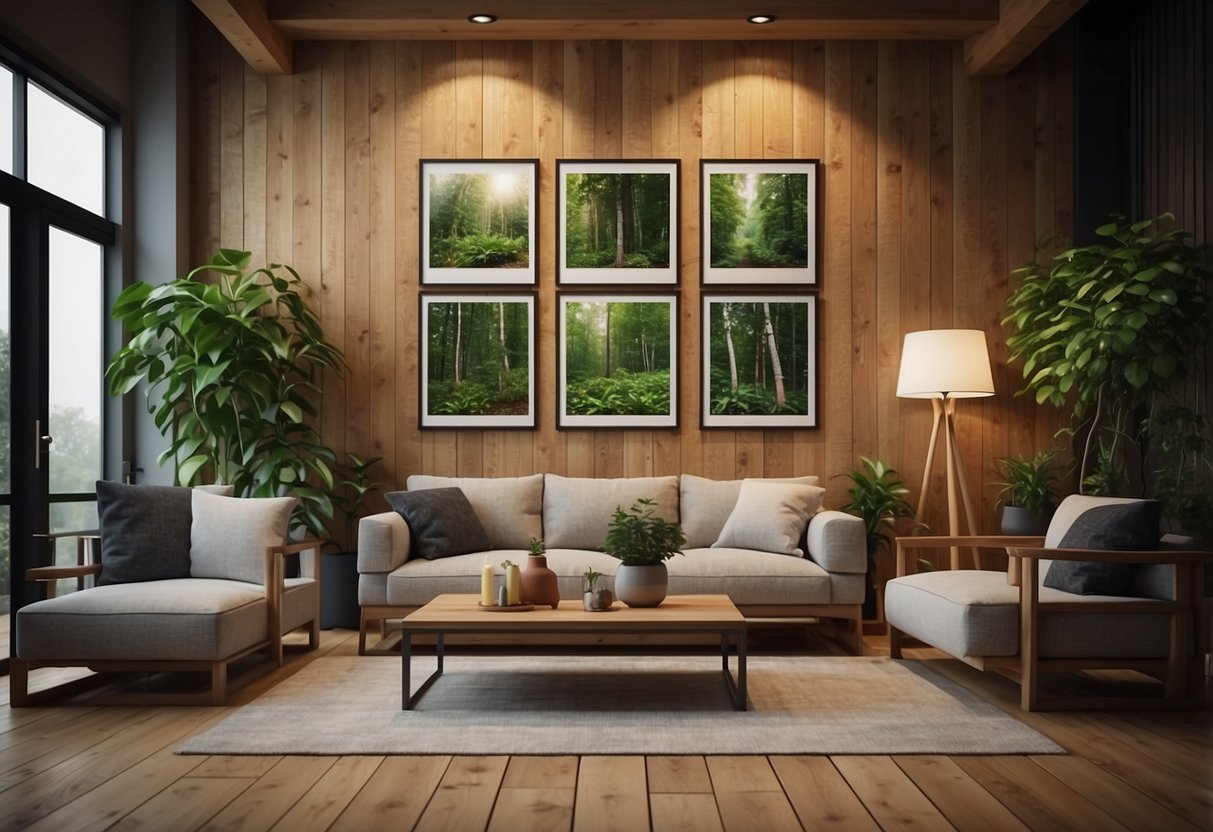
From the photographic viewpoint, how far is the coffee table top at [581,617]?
3.58 m

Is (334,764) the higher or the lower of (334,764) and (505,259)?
the lower

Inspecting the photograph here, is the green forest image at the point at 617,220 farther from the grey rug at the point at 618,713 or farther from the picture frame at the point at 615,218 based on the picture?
the grey rug at the point at 618,713

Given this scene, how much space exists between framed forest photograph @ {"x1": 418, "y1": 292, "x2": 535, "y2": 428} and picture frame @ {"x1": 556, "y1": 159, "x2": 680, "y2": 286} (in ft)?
1.28

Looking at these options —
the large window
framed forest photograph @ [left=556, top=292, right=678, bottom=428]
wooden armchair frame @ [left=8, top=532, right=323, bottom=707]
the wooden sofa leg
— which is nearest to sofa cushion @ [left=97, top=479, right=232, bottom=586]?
wooden armchair frame @ [left=8, top=532, right=323, bottom=707]

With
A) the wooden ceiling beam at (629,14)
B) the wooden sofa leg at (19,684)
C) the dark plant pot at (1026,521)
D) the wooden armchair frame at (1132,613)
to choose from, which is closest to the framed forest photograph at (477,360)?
the wooden ceiling beam at (629,14)

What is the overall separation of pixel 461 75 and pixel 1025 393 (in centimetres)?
371

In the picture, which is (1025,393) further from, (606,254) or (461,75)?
(461,75)

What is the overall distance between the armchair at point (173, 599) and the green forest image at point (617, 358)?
5.80 ft

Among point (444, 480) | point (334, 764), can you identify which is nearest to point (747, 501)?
point (444, 480)

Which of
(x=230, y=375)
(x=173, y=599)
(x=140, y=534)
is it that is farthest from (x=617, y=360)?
(x=173, y=599)

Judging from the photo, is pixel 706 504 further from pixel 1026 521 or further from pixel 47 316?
pixel 47 316

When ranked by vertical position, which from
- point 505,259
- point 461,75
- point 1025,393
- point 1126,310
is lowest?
point 1025,393

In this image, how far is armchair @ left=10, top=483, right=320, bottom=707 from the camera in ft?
12.3

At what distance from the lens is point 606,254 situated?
5.88 metres
